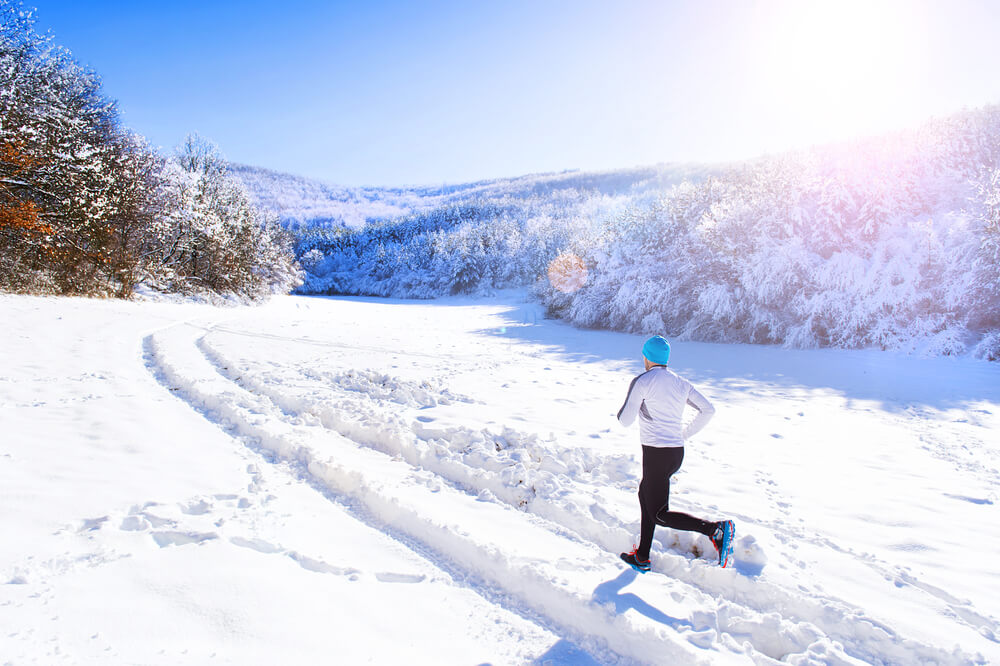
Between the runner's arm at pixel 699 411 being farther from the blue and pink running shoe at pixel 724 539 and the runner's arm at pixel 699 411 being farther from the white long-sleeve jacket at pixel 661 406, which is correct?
the blue and pink running shoe at pixel 724 539

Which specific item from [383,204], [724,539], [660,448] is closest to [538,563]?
[660,448]

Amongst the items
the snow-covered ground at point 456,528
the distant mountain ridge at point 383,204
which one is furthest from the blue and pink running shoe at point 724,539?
the distant mountain ridge at point 383,204

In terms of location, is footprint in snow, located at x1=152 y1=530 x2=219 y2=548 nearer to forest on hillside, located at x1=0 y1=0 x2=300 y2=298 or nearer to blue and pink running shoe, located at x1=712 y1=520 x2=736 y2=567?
blue and pink running shoe, located at x1=712 y1=520 x2=736 y2=567

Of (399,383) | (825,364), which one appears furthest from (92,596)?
(825,364)

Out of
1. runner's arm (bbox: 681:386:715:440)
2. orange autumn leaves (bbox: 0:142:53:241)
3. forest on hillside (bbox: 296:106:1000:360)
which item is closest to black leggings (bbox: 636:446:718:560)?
runner's arm (bbox: 681:386:715:440)

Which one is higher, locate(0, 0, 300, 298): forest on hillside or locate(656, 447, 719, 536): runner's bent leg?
locate(0, 0, 300, 298): forest on hillside

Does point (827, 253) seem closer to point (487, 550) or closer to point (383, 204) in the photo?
point (487, 550)

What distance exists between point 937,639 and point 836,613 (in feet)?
1.63

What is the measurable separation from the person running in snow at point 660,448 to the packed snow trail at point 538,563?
0.23m

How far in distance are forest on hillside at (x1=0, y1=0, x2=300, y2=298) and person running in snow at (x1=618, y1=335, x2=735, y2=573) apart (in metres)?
19.9

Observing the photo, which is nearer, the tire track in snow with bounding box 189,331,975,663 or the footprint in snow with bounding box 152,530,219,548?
the tire track in snow with bounding box 189,331,975,663

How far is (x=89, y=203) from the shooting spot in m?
17.7

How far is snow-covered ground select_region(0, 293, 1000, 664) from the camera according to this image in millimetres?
2498

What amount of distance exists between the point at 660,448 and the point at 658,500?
365mm
